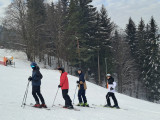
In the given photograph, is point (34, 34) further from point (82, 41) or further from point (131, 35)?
point (131, 35)

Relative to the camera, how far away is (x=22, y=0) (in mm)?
34719

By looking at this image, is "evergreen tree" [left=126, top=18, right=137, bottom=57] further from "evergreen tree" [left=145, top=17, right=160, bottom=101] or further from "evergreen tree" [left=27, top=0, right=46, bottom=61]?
"evergreen tree" [left=27, top=0, right=46, bottom=61]

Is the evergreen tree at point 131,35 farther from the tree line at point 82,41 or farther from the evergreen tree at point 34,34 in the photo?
the evergreen tree at point 34,34

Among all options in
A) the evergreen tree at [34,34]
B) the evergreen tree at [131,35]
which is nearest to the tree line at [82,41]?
the evergreen tree at [34,34]

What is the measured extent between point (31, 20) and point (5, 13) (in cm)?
→ 484

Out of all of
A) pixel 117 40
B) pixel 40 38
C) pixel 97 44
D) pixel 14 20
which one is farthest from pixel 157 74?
pixel 14 20

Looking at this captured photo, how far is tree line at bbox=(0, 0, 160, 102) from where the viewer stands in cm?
3441

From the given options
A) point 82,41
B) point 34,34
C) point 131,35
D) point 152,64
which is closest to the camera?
point 34,34

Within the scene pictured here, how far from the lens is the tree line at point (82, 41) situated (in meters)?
34.4

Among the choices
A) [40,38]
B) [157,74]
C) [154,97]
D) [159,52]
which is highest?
[40,38]

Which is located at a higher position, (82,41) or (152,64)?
(82,41)

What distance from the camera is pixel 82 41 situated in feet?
117

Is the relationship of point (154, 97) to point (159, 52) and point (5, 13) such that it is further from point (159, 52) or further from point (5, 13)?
point (5, 13)

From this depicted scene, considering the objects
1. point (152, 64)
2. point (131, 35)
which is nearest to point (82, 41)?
point (152, 64)
